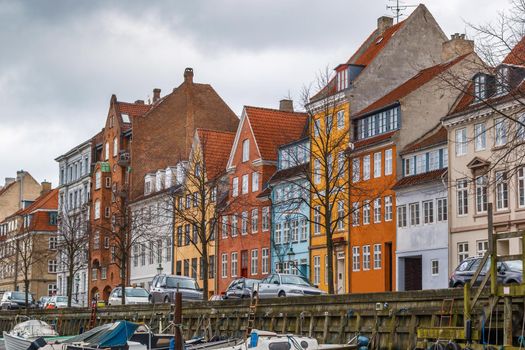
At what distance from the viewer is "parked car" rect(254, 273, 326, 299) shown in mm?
49781

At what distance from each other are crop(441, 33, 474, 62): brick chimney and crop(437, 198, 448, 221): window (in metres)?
11.7

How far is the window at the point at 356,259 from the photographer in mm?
64438

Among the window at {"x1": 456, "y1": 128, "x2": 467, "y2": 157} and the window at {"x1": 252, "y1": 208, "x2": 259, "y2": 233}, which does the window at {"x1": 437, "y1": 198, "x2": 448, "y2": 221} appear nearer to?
the window at {"x1": 456, "y1": 128, "x2": 467, "y2": 157}

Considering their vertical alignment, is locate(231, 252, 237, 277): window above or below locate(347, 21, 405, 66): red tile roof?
below

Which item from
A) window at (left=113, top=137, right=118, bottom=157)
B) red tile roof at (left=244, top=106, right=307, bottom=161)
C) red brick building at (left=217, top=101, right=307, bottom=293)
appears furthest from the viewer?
window at (left=113, top=137, right=118, bottom=157)

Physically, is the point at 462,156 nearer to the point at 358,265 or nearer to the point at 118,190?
the point at 358,265

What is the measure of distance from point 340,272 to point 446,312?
35.5 metres

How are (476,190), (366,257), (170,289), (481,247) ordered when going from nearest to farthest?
(481,247) → (476,190) → (170,289) → (366,257)

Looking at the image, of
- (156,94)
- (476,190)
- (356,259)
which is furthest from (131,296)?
(156,94)

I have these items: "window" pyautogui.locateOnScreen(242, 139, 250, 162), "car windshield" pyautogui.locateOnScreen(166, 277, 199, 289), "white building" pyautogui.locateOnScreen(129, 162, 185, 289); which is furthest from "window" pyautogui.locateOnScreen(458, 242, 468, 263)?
"white building" pyautogui.locateOnScreen(129, 162, 185, 289)

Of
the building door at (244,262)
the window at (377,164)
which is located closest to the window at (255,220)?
the building door at (244,262)

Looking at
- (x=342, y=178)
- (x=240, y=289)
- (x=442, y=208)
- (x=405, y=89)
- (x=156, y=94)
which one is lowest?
(x=240, y=289)

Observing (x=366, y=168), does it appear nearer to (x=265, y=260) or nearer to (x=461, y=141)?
(x=461, y=141)

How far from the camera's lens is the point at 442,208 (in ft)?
191
